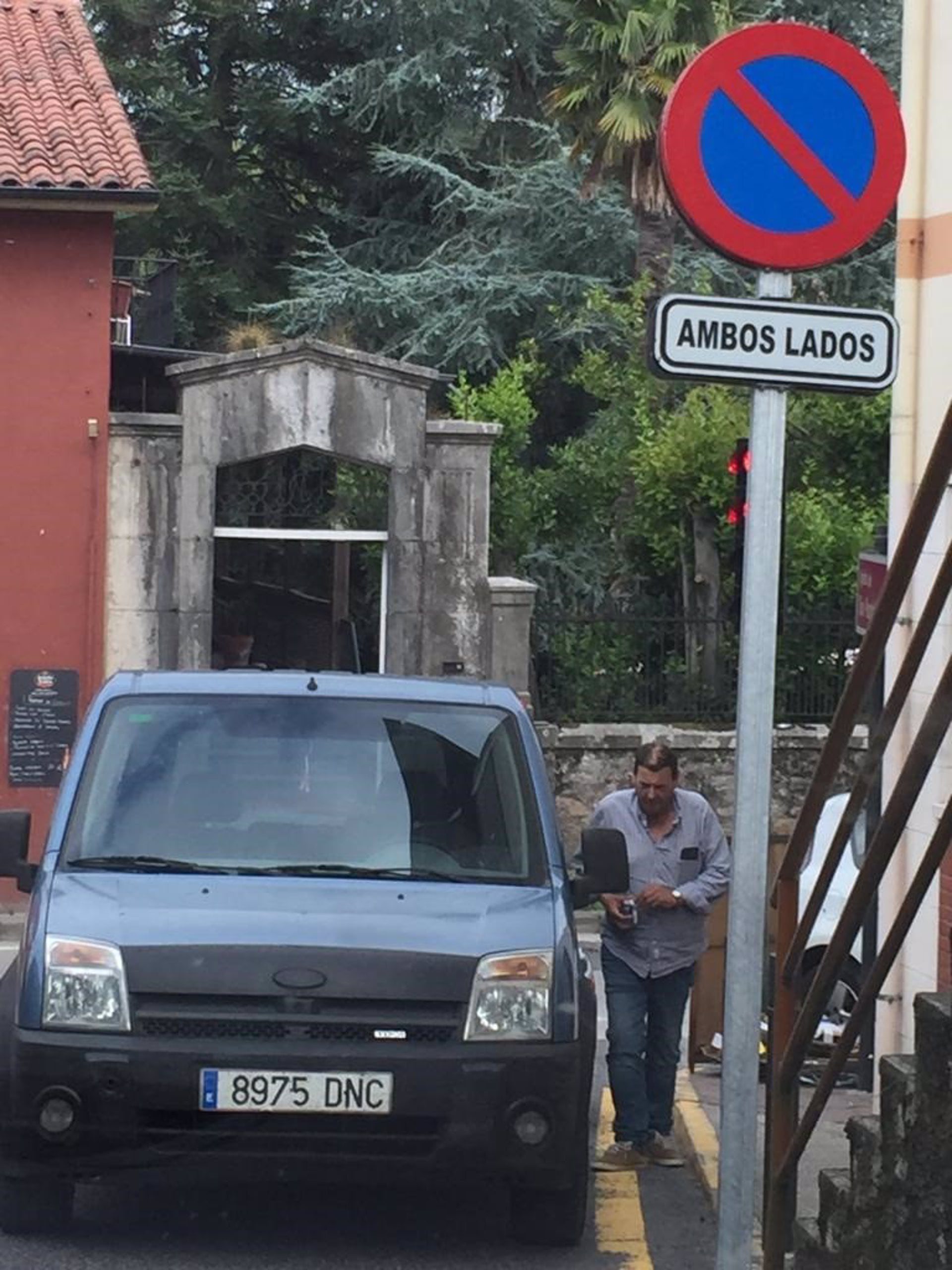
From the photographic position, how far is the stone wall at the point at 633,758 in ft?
65.4

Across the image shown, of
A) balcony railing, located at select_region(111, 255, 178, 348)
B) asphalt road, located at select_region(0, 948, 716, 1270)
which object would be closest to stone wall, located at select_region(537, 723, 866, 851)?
balcony railing, located at select_region(111, 255, 178, 348)

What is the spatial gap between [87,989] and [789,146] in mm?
3252

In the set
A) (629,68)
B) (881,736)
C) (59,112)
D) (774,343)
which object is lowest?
(881,736)

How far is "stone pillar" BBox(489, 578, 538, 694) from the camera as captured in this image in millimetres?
19766

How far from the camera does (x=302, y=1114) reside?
6727 mm

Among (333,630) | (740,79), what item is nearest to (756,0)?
(333,630)

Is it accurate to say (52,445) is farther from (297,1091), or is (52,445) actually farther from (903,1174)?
(903,1174)

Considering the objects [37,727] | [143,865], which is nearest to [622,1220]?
[143,865]

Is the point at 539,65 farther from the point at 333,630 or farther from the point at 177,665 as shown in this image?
the point at 177,665

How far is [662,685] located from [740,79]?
15.6 meters

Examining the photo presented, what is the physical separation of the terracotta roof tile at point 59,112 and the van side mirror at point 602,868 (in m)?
12.7

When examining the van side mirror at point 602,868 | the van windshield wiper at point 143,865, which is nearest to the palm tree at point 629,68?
the van side mirror at point 602,868

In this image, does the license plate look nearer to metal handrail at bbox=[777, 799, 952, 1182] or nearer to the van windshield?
the van windshield

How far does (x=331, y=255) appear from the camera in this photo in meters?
33.1
